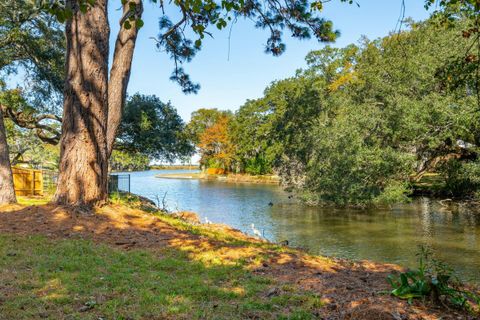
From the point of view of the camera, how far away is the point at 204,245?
20.3ft

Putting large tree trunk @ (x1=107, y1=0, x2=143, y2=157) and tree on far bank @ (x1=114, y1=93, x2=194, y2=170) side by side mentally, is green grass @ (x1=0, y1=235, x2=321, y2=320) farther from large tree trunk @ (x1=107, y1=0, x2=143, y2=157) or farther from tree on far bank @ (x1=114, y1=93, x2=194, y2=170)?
tree on far bank @ (x1=114, y1=93, x2=194, y2=170)

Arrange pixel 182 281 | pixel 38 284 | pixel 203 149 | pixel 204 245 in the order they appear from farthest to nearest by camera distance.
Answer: pixel 203 149, pixel 204 245, pixel 182 281, pixel 38 284

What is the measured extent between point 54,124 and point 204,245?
1504cm

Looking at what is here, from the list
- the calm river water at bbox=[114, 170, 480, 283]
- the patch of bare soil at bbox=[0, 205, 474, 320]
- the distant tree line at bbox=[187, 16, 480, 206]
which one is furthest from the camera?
the distant tree line at bbox=[187, 16, 480, 206]

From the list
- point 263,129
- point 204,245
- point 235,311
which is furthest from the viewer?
point 263,129

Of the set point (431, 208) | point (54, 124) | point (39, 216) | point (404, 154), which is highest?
point (54, 124)

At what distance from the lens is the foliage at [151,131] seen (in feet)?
60.3

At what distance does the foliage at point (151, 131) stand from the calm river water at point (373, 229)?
127 inches

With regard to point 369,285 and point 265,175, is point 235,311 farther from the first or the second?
point 265,175

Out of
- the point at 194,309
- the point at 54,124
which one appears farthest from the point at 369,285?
the point at 54,124

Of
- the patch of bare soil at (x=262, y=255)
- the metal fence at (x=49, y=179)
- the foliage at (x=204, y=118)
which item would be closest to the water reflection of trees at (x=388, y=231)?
the patch of bare soil at (x=262, y=255)

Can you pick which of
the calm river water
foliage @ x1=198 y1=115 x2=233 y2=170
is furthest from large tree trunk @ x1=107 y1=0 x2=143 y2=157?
foliage @ x1=198 y1=115 x2=233 y2=170

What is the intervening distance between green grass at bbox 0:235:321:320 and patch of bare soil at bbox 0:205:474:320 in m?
0.29

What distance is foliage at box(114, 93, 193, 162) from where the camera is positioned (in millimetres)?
18375
